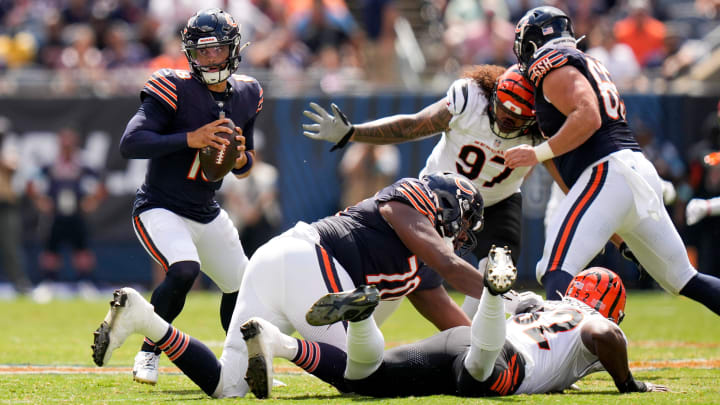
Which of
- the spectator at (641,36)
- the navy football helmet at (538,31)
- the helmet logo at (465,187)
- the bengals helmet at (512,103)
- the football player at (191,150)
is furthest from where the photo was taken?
the spectator at (641,36)

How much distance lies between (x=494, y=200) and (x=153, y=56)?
30.5 ft

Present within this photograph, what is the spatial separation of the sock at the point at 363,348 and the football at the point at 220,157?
158 centimetres

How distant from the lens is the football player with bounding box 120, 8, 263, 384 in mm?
5430

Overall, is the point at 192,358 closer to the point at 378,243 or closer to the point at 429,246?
the point at 378,243

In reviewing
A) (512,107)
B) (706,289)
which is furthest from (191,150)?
(706,289)

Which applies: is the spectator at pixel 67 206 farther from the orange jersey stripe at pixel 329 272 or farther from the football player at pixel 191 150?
the orange jersey stripe at pixel 329 272

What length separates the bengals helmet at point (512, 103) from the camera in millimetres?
5848

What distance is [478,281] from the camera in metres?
4.67

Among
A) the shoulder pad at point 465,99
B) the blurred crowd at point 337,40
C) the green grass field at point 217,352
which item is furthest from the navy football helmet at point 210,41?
the blurred crowd at point 337,40

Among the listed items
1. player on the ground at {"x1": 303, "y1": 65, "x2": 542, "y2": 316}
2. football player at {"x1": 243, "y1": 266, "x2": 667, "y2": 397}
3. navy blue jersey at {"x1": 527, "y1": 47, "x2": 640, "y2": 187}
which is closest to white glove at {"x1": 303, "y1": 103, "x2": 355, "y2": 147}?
player on the ground at {"x1": 303, "y1": 65, "x2": 542, "y2": 316}

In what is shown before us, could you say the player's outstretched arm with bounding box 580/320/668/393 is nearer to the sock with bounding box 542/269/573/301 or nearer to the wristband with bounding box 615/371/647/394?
the wristband with bounding box 615/371/647/394

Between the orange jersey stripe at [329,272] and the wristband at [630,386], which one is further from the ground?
the orange jersey stripe at [329,272]

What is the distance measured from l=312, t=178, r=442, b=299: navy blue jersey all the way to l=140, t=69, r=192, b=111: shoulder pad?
1381 millimetres

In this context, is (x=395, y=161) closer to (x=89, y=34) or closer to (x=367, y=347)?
(x=89, y=34)
